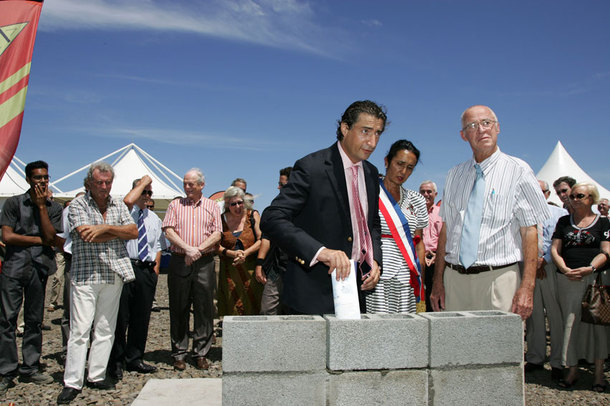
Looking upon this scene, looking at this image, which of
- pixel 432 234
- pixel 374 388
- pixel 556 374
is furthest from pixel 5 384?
pixel 556 374

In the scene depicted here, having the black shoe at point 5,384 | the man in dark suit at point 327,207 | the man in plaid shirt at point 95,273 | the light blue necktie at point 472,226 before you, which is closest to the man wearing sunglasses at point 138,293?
the man in plaid shirt at point 95,273

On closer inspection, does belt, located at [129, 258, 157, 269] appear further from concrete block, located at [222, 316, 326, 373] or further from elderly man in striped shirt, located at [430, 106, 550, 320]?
elderly man in striped shirt, located at [430, 106, 550, 320]

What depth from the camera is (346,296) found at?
260 centimetres

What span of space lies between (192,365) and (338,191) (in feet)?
13.9

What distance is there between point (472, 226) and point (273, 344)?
153 cm

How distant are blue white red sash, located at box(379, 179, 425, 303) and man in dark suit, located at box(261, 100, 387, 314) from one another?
92cm

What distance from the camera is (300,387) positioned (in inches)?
104

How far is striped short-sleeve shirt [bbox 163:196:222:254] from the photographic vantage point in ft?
19.6

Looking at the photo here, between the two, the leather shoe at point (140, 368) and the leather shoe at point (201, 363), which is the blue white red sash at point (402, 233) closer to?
the leather shoe at point (201, 363)

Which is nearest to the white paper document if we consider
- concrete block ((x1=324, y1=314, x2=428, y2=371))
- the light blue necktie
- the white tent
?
concrete block ((x1=324, y1=314, x2=428, y2=371))

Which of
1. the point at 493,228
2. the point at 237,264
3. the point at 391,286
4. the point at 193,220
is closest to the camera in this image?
the point at 493,228

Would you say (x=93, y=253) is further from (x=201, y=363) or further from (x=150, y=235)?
(x=201, y=363)

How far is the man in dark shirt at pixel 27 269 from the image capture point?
5.06m

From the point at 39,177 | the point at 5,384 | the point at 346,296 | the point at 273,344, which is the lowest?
the point at 5,384
